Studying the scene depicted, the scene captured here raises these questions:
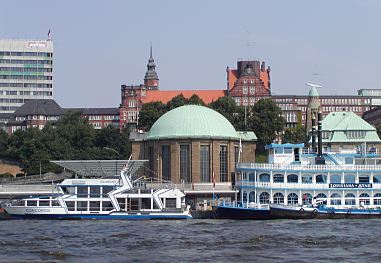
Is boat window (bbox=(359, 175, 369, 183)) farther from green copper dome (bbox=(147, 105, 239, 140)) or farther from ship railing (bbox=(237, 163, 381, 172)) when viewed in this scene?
green copper dome (bbox=(147, 105, 239, 140))

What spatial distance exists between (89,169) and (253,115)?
7205 centimetres

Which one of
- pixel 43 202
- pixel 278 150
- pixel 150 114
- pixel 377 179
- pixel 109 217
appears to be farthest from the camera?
pixel 150 114

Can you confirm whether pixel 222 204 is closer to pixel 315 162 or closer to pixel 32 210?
pixel 315 162

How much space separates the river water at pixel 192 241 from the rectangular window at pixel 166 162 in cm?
3173

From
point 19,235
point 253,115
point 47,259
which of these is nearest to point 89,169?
point 19,235

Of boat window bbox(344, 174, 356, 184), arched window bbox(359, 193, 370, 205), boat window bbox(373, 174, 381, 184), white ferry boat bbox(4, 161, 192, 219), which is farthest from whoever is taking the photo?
boat window bbox(373, 174, 381, 184)

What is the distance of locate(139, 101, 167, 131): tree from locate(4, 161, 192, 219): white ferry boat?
80.3 meters

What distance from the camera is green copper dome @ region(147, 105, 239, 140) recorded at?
116562mm

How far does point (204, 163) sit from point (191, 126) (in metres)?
5.31

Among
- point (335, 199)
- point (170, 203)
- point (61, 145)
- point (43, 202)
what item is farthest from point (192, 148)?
point (61, 145)

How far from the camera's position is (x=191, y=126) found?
4604 inches

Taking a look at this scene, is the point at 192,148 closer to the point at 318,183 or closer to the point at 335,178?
the point at 318,183

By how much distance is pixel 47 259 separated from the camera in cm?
5650

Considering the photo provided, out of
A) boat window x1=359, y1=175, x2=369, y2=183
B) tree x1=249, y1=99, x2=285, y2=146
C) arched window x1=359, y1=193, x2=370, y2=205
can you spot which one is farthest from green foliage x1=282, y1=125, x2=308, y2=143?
arched window x1=359, y1=193, x2=370, y2=205
